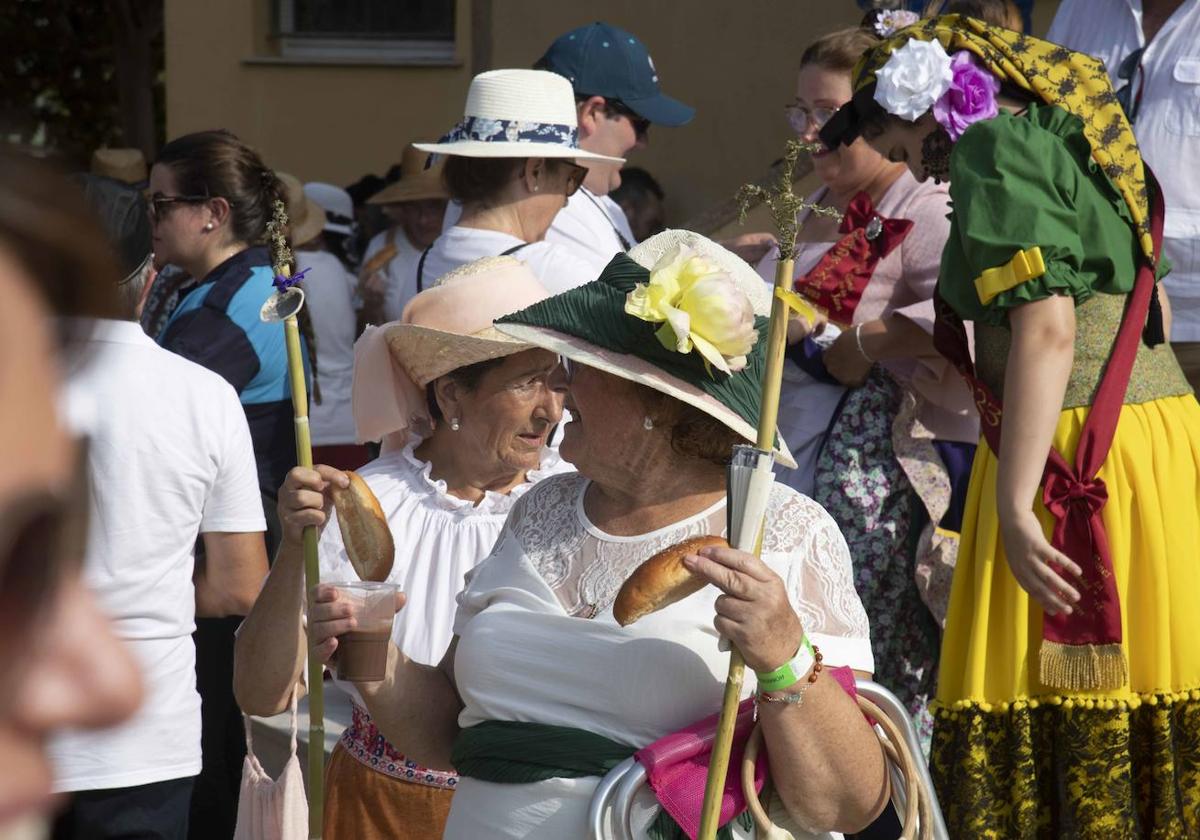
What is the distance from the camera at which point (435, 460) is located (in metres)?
3.42

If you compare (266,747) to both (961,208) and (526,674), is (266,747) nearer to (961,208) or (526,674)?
(526,674)

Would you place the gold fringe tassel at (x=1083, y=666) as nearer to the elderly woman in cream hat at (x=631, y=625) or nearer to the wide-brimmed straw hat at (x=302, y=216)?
the elderly woman in cream hat at (x=631, y=625)

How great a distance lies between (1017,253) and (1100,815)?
1241 mm

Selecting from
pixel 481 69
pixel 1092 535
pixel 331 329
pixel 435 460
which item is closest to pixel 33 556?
pixel 435 460

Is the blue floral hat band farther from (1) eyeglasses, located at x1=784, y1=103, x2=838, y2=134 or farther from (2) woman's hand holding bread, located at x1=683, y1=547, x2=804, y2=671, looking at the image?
(2) woman's hand holding bread, located at x1=683, y1=547, x2=804, y2=671

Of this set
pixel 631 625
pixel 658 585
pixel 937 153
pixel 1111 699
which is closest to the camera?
pixel 658 585

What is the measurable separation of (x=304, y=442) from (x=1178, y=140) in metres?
2.89

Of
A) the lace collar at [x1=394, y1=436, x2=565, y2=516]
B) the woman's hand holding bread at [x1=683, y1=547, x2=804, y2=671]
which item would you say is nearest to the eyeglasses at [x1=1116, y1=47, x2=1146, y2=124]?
the lace collar at [x1=394, y1=436, x2=565, y2=516]

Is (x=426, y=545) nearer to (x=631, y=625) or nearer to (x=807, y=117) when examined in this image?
(x=631, y=625)

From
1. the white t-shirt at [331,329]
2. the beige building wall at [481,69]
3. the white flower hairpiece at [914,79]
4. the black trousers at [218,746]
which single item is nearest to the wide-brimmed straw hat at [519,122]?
the white flower hairpiece at [914,79]

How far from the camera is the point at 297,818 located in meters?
2.85

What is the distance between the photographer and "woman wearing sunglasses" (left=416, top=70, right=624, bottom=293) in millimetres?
4227

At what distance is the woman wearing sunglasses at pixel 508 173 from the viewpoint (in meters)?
4.23

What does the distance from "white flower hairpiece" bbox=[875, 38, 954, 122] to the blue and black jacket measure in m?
1.77
